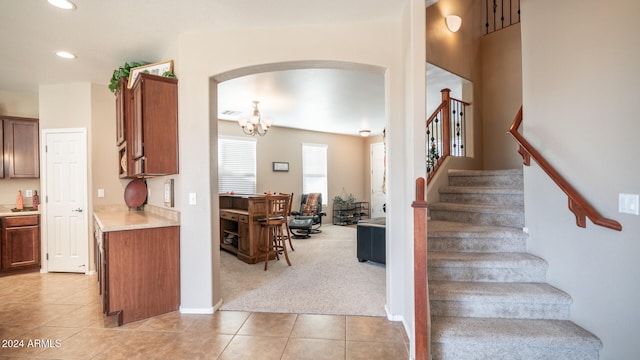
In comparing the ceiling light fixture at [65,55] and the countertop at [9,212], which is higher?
the ceiling light fixture at [65,55]

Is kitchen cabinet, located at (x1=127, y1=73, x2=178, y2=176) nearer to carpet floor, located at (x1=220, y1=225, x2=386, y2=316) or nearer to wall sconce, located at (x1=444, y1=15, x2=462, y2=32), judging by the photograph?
carpet floor, located at (x1=220, y1=225, x2=386, y2=316)

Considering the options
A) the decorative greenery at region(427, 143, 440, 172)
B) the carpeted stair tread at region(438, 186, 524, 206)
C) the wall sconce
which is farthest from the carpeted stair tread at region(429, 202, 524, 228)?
the wall sconce

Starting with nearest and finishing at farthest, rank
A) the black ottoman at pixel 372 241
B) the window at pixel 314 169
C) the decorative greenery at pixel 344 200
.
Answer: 1. the black ottoman at pixel 372 241
2. the window at pixel 314 169
3. the decorative greenery at pixel 344 200

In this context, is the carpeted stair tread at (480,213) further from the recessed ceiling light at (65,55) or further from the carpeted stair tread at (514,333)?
the recessed ceiling light at (65,55)

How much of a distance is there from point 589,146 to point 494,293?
1266 mm

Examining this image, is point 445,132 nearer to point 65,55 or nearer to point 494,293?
point 494,293

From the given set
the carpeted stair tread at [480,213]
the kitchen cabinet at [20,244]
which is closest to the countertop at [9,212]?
the kitchen cabinet at [20,244]

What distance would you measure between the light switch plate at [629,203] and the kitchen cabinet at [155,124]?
3.50m

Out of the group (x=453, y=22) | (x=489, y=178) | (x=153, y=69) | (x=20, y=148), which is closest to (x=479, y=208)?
(x=489, y=178)

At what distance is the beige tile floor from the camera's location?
7.23 feet

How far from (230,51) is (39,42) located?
2012mm

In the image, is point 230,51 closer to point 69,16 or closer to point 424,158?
point 69,16

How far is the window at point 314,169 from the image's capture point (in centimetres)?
829

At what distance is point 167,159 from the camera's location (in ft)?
9.53
